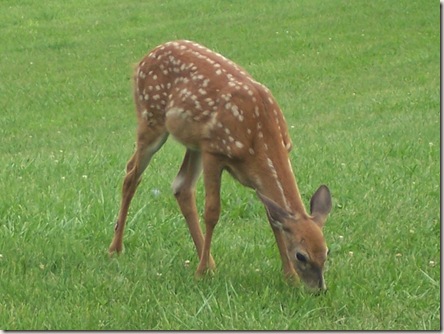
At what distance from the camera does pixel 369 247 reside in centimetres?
643

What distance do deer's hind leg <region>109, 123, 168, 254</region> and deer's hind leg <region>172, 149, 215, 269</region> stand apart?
263 millimetres

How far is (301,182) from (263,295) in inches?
110

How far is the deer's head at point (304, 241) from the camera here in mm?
5391

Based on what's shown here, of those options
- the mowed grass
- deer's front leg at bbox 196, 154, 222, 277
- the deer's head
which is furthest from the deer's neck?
the mowed grass

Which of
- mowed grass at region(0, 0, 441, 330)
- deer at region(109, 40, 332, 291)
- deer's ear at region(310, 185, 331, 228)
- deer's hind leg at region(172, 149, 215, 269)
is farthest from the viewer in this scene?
deer's hind leg at region(172, 149, 215, 269)

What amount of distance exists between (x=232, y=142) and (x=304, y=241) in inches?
30.3

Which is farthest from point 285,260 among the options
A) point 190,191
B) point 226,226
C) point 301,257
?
point 226,226

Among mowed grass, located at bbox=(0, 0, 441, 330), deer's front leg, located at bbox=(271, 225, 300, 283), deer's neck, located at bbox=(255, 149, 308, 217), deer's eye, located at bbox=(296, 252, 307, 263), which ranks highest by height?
deer's neck, located at bbox=(255, 149, 308, 217)

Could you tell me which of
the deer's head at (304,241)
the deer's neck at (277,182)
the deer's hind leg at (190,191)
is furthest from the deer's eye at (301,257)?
the deer's hind leg at (190,191)

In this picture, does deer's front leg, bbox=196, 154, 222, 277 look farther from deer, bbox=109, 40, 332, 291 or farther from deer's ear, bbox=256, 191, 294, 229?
deer's ear, bbox=256, 191, 294, 229

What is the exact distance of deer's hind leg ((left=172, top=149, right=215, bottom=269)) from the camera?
6.29m

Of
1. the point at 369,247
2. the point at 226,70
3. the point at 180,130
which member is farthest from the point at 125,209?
the point at 369,247

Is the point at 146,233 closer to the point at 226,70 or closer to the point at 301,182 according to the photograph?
the point at 226,70

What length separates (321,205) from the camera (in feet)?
18.6
